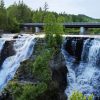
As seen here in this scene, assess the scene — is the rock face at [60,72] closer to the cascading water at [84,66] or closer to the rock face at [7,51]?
the cascading water at [84,66]

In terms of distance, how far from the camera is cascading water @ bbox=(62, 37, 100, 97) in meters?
45.5

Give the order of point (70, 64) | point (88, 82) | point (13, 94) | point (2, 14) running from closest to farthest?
point (13, 94) → point (88, 82) → point (70, 64) → point (2, 14)

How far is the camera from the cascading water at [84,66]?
149 ft

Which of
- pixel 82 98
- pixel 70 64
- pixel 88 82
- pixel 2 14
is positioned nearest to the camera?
pixel 82 98

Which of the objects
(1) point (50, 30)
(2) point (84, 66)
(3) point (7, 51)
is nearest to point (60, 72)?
(2) point (84, 66)

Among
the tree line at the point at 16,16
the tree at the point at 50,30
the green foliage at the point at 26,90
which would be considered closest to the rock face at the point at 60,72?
the tree at the point at 50,30

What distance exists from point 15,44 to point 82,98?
111 feet

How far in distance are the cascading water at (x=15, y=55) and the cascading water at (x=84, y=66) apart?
5.01 m

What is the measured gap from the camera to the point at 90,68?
4831 cm

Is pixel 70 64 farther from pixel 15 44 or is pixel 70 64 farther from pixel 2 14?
pixel 2 14

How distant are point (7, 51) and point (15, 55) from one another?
242 centimetres

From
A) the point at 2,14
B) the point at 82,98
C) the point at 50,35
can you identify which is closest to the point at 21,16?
the point at 2,14

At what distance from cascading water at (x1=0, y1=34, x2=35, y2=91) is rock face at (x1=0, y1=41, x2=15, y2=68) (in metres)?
0.14

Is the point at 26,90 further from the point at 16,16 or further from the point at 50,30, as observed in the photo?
the point at 16,16
